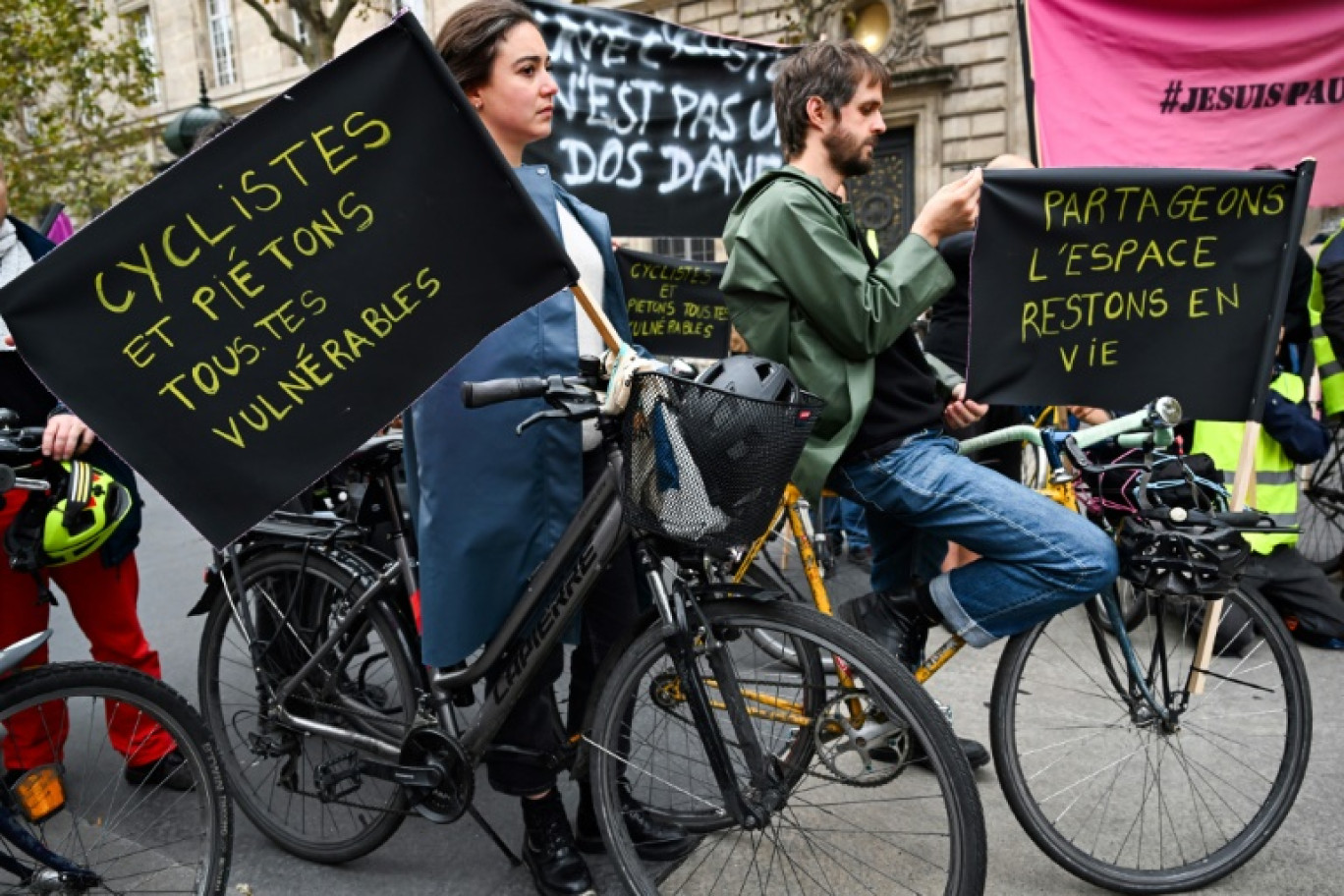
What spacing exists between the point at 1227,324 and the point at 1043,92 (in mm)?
1836

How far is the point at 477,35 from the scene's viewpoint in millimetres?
2254

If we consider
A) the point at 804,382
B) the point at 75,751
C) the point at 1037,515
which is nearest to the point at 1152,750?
the point at 1037,515

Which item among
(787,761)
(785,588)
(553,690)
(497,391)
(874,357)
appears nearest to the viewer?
(497,391)

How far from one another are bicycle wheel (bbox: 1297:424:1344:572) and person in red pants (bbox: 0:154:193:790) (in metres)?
5.02

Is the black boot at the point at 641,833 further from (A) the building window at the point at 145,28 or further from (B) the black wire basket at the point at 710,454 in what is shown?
(A) the building window at the point at 145,28

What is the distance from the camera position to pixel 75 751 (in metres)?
3.18

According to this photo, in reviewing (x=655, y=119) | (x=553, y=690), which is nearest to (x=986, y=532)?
(x=553, y=690)

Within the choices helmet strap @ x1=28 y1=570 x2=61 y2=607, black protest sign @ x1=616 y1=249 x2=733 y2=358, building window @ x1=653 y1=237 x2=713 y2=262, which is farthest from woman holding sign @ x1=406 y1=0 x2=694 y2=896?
building window @ x1=653 y1=237 x2=713 y2=262

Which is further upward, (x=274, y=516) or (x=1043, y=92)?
(x=1043, y=92)

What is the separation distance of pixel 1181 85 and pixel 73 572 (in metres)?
4.44

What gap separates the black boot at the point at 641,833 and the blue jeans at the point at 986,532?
0.88 m

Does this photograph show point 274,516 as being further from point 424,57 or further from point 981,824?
point 981,824

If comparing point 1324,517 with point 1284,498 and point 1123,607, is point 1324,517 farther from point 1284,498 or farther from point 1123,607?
point 1123,607

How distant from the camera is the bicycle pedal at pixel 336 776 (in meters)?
2.60
